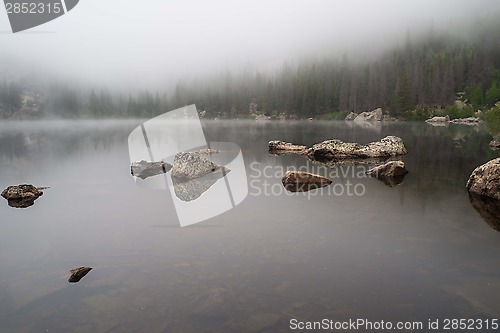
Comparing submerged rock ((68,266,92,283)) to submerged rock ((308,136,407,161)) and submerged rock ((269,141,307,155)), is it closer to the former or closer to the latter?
submerged rock ((308,136,407,161))

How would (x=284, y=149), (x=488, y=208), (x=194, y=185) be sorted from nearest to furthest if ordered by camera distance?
(x=488, y=208)
(x=194, y=185)
(x=284, y=149)

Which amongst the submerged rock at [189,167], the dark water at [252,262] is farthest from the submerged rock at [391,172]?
the submerged rock at [189,167]

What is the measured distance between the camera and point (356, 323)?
22.7 feet

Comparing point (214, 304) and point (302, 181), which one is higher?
point (214, 304)

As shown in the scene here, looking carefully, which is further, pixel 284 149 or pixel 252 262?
pixel 284 149

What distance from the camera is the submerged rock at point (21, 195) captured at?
17.5 m

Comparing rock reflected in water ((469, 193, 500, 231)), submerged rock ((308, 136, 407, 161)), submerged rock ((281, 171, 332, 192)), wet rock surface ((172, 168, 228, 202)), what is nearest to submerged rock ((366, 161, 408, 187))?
submerged rock ((281, 171, 332, 192))

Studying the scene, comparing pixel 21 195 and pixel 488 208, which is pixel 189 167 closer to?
pixel 21 195

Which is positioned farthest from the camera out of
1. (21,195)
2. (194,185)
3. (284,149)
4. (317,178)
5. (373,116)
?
(373,116)

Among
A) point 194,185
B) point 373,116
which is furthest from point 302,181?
point 373,116

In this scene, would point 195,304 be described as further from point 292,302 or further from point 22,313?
point 22,313

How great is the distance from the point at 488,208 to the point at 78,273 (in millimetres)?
15811

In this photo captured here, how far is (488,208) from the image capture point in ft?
48.0

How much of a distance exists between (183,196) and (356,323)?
12.7 meters
